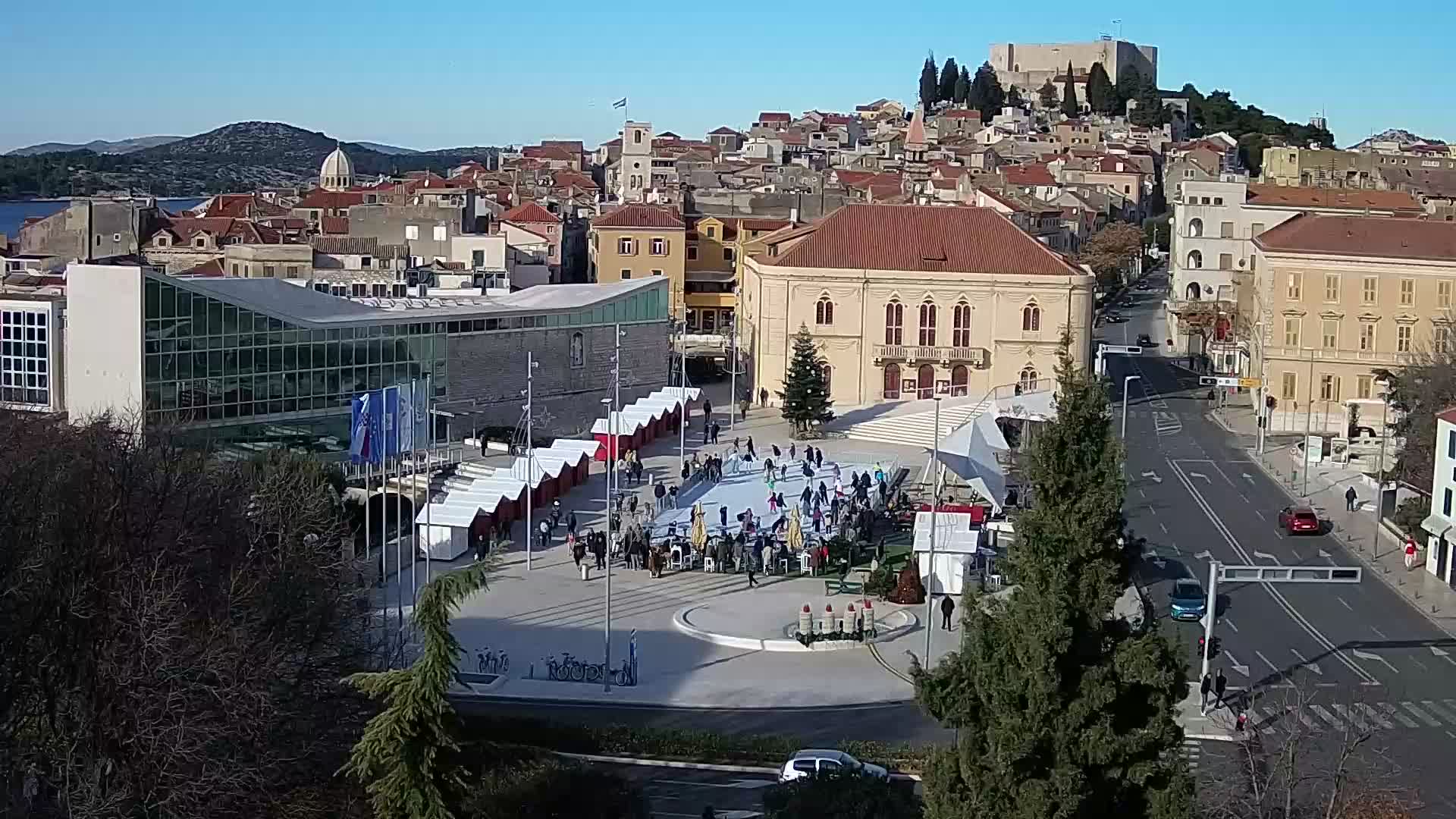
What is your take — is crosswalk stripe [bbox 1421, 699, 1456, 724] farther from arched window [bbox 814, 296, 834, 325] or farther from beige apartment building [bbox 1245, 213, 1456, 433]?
arched window [bbox 814, 296, 834, 325]

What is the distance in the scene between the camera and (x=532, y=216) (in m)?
73.1

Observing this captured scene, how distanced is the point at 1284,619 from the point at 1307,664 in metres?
2.83

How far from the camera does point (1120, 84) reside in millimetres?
152750

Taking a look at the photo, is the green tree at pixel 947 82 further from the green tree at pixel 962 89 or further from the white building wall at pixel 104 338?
the white building wall at pixel 104 338

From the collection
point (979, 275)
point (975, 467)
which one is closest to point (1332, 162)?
point (979, 275)

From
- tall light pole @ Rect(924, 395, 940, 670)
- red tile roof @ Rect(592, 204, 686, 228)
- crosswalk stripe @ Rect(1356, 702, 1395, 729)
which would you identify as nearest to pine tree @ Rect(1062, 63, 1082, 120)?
red tile roof @ Rect(592, 204, 686, 228)

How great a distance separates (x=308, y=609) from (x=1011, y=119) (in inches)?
4861

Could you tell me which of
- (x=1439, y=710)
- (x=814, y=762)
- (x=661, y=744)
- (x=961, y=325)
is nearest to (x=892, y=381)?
(x=961, y=325)

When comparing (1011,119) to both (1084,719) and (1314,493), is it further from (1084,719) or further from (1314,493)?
(1084,719)

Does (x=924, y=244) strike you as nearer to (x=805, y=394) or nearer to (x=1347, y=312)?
(x=805, y=394)

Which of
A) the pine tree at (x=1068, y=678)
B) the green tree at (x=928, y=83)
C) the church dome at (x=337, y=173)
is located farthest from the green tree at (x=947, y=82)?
the pine tree at (x=1068, y=678)

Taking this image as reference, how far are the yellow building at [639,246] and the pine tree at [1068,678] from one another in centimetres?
5156

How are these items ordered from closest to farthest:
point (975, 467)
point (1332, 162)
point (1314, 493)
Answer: point (975, 467), point (1314, 493), point (1332, 162)

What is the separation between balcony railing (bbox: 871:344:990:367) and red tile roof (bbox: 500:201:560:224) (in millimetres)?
25163
